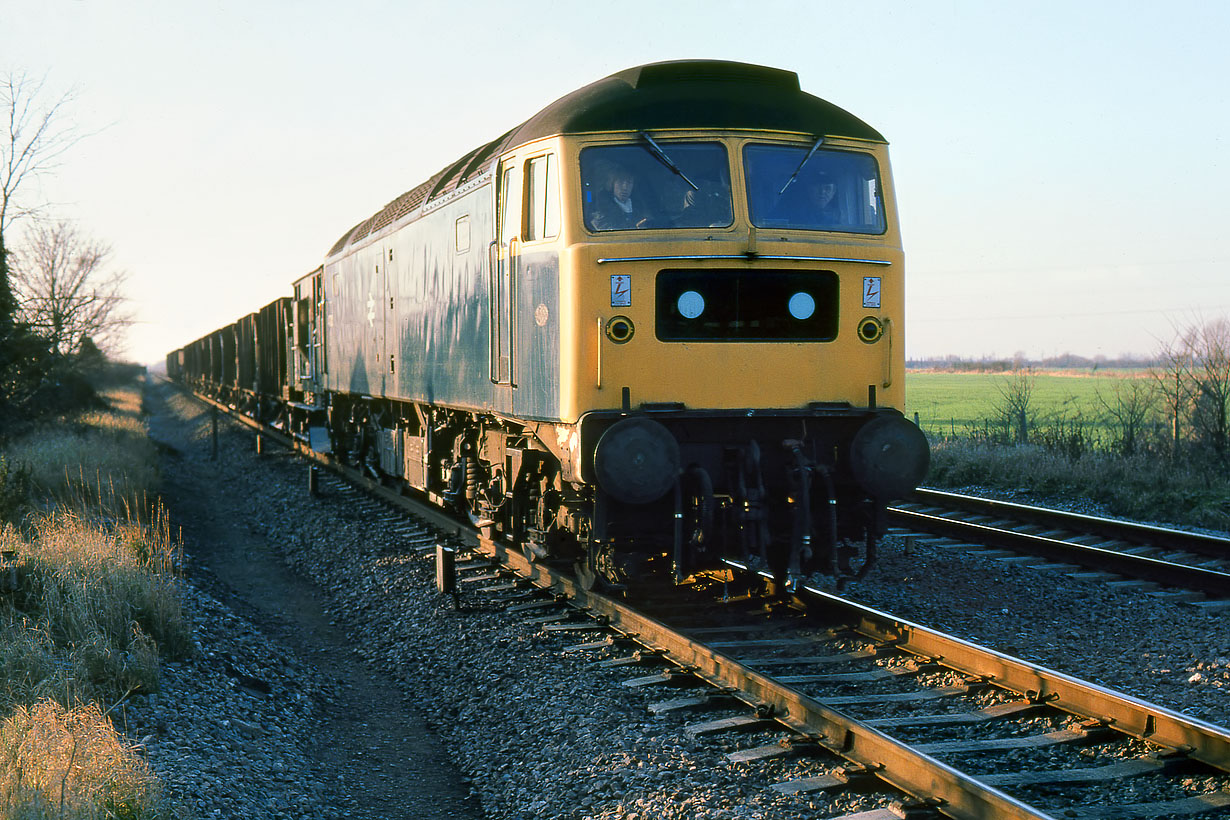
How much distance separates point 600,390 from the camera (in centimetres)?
646

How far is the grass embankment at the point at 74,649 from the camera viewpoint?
393 centimetres

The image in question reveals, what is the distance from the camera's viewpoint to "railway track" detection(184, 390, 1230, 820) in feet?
13.5

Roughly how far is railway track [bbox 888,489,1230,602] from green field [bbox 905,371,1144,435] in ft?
28.3

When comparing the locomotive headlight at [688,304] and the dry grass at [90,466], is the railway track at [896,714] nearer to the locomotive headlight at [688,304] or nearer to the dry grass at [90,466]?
the locomotive headlight at [688,304]

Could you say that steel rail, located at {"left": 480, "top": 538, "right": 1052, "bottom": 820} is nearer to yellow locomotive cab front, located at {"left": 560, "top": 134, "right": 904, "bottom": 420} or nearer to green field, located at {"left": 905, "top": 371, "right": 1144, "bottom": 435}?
yellow locomotive cab front, located at {"left": 560, "top": 134, "right": 904, "bottom": 420}

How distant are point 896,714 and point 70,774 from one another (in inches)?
148

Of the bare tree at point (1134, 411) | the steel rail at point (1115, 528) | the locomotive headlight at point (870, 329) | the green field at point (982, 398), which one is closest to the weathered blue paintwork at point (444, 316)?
the locomotive headlight at point (870, 329)

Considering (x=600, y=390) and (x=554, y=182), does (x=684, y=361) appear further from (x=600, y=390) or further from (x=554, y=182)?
(x=554, y=182)

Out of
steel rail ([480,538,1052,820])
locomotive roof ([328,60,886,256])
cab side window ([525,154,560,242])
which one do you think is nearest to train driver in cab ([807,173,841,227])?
locomotive roof ([328,60,886,256])

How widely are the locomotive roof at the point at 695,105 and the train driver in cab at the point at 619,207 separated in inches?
13.0

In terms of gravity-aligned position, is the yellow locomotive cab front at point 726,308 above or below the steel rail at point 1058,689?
above

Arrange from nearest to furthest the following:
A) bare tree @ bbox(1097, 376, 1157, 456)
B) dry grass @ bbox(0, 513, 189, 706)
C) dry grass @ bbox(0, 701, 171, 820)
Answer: dry grass @ bbox(0, 701, 171, 820), dry grass @ bbox(0, 513, 189, 706), bare tree @ bbox(1097, 376, 1157, 456)

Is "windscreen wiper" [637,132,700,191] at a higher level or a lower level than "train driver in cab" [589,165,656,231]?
higher

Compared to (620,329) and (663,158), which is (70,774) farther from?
(663,158)
